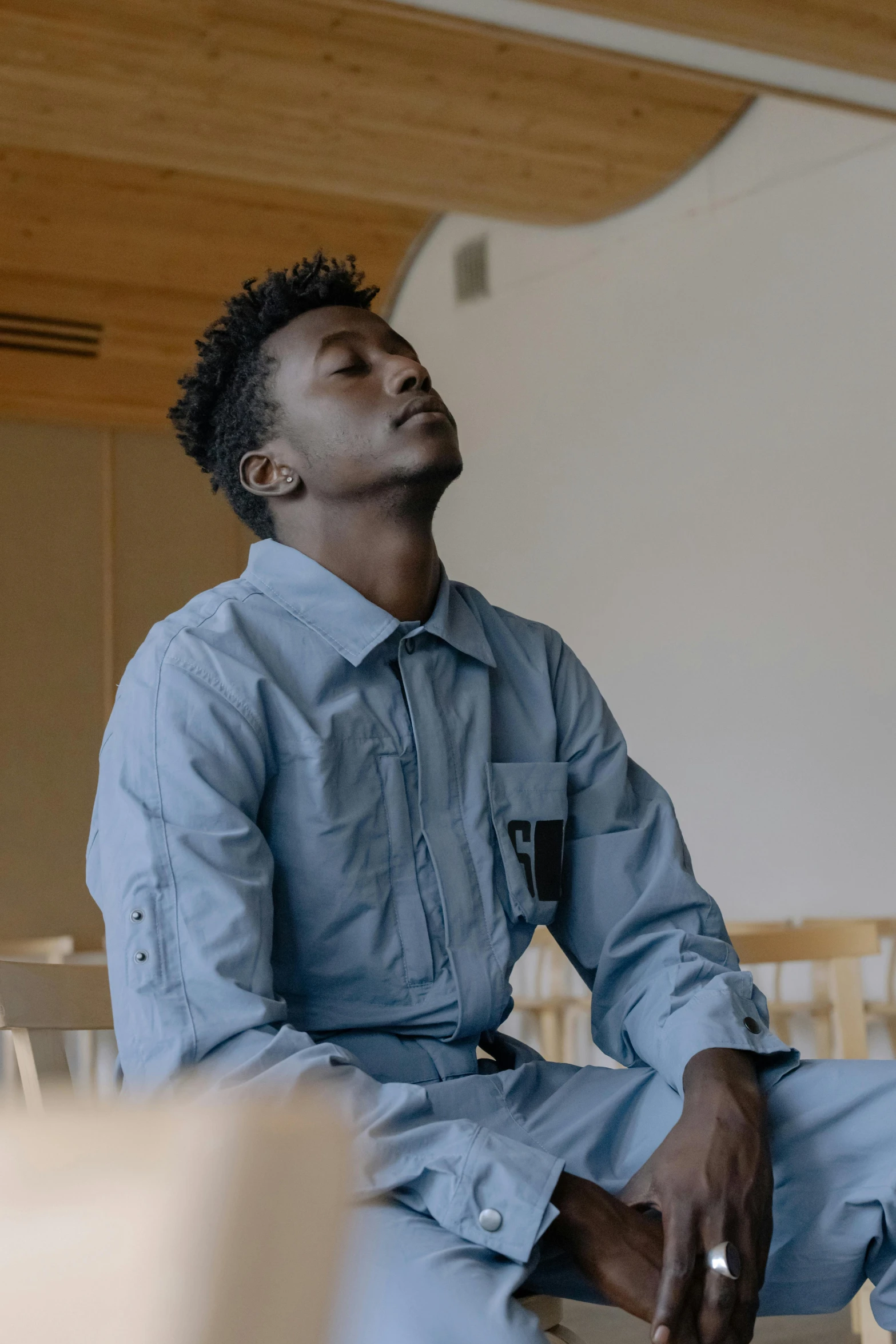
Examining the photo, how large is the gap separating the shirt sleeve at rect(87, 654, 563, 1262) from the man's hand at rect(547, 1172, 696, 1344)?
0.11 ft

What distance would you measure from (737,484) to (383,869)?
4696 millimetres

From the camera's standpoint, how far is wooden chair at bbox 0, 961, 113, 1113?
1.43 metres

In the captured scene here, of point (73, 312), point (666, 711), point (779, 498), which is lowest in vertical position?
point (666, 711)

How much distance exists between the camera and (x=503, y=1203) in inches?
42.7

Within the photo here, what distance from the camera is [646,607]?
621 cm

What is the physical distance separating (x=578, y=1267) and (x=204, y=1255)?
86 cm

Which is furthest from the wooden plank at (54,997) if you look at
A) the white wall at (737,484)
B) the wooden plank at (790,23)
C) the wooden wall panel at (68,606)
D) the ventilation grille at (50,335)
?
the ventilation grille at (50,335)

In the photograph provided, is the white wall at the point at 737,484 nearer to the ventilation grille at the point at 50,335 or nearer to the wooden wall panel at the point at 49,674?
the ventilation grille at the point at 50,335

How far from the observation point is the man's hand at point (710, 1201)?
1079 mm

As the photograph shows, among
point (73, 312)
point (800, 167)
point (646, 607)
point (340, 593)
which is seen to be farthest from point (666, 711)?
point (340, 593)

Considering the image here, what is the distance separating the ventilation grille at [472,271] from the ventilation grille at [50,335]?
68.5 inches

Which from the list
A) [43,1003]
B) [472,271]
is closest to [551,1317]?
[43,1003]

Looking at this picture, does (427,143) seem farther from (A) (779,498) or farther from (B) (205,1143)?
(B) (205,1143)

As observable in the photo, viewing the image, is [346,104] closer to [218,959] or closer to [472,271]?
[472,271]
